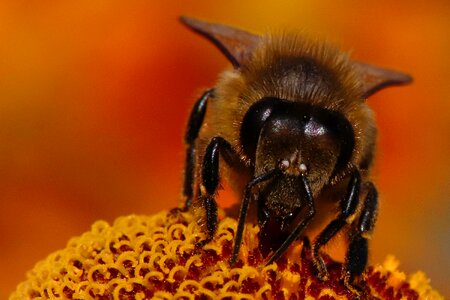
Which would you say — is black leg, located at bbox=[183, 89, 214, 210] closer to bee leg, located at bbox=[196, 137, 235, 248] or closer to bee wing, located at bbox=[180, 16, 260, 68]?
bee wing, located at bbox=[180, 16, 260, 68]

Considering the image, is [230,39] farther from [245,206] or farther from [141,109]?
[141,109]

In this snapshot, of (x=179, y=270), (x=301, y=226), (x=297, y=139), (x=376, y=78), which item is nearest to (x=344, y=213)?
(x=301, y=226)

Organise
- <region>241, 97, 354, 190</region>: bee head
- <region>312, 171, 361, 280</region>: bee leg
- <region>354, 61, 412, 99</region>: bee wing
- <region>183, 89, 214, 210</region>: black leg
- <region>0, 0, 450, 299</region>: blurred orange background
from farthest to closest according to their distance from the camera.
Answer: <region>0, 0, 450, 299</region>: blurred orange background < <region>354, 61, 412, 99</region>: bee wing < <region>183, 89, 214, 210</region>: black leg < <region>312, 171, 361, 280</region>: bee leg < <region>241, 97, 354, 190</region>: bee head

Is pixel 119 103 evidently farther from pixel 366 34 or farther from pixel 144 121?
pixel 366 34

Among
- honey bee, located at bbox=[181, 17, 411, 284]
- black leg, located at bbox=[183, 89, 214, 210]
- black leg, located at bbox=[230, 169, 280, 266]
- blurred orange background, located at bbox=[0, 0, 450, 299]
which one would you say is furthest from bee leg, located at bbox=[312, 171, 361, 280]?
blurred orange background, located at bbox=[0, 0, 450, 299]

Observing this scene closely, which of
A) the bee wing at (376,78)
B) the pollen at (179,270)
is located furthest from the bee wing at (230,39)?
the pollen at (179,270)

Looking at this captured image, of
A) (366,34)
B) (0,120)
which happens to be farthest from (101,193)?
(366,34)
